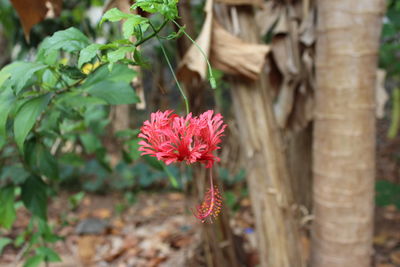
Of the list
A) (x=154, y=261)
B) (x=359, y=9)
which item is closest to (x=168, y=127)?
(x=359, y=9)

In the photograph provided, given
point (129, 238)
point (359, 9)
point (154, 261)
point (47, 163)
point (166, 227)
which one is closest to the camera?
point (47, 163)

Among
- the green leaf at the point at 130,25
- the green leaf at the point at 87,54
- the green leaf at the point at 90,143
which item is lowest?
the green leaf at the point at 90,143

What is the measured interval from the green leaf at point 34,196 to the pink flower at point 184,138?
0.54 metres

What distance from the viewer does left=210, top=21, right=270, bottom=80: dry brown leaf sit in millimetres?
981

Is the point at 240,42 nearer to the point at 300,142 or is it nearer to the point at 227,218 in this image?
the point at 227,218

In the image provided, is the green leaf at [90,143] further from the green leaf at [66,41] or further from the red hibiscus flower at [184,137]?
the red hibiscus flower at [184,137]

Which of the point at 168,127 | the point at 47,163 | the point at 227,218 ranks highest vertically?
the point at 168,127

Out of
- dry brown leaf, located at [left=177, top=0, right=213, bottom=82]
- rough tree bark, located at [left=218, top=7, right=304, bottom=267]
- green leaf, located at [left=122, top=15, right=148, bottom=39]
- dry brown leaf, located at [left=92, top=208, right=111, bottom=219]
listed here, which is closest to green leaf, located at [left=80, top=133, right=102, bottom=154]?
dry brown leaf, located at [left=177, top=0, right=213, bottom=82]

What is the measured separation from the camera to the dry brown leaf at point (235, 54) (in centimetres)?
98

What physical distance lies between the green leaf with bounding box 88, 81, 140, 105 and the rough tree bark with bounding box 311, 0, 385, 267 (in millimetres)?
567

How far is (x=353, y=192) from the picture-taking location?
1.03m

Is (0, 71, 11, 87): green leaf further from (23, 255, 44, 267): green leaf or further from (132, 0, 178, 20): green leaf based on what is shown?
(23, 255, 44, 267): green leaf

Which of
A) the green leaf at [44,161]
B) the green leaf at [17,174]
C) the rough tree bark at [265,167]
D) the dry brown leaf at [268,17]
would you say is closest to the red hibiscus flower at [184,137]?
the green leaf at [44,161]

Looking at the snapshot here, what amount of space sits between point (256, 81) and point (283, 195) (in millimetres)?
338
